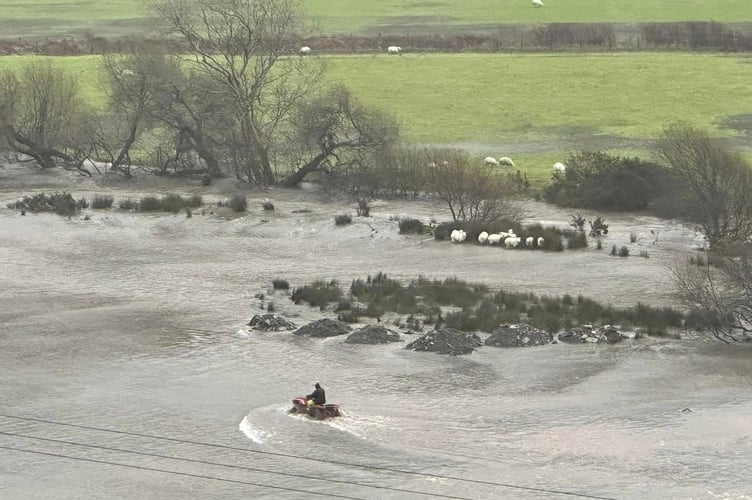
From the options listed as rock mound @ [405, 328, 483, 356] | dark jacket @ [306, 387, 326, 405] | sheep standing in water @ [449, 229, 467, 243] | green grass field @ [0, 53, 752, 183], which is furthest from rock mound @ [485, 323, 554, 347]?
green grass field @ [0, 53, 752, 183]

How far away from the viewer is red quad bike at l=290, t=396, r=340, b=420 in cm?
3241

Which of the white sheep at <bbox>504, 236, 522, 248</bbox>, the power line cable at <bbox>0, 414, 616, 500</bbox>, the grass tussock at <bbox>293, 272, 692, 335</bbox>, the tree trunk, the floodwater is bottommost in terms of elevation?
the power line cable at <bbox>0, 414, 616, 500</bbox>

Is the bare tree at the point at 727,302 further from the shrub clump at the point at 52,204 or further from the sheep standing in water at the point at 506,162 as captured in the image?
the shrub clump at the point at 52,204

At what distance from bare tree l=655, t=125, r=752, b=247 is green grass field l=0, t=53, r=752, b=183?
44.1 feet

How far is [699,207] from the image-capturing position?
52.0 metres

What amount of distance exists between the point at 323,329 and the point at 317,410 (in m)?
8.44

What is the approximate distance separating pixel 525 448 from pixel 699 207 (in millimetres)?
24534

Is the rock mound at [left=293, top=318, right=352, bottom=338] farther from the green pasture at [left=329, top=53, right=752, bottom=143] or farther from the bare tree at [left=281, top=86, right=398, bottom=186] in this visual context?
the green pasture at [left=329, top=53, right=752, bottom=143]

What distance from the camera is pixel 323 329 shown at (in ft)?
134

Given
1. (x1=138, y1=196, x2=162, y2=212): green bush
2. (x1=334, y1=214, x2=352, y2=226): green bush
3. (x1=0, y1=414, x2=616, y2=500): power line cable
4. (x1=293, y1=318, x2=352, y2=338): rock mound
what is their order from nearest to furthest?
(x1=0, y1=414, x2=616, y2=500): power line cable < (x1=293, y1=318, x2=352, y2=338): rock mound < (x1=334, y1=214, x2=352, y2=226): green bush < (x1=138, y1=196, x2=162, y2=212): green bush

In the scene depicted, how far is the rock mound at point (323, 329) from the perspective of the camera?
133 feet

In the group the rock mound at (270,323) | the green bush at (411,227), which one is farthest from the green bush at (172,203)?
the rock mound at (270,323)

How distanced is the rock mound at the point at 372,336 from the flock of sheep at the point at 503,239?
13.0 metres

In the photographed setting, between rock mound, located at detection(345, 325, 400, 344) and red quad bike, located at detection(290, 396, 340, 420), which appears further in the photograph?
rock mound, located at detection(345, 325, 400, 344)
